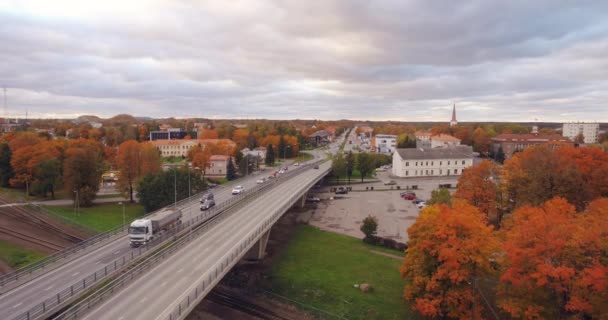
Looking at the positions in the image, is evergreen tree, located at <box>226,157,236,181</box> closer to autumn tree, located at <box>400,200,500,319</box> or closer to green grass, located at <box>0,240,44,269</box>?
green grass, located at <box>0,240,44,269</box>

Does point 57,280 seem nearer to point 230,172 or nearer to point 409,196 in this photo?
point 409,196

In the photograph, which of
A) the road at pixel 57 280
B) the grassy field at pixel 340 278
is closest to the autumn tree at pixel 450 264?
the grassy field at pixel 340 278

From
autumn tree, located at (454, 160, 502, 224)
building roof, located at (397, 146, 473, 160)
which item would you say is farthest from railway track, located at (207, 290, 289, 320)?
building roof, located at (397, 146, 473, 160)

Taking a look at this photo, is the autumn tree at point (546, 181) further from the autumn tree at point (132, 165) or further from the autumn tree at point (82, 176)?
the autumn tree at point (82, 176)

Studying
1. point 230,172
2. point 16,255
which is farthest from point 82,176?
point 230,172

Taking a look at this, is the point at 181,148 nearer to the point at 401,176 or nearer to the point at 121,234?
the point at 401,176

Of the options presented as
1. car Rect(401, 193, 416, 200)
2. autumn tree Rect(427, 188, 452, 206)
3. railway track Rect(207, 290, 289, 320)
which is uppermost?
autumn tree Rect(427, 188, 452, 206)
